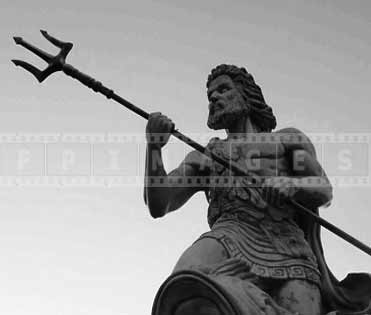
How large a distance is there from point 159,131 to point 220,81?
1.19 m

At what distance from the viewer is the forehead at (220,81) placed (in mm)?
7906

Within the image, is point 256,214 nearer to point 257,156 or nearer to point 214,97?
point 257,156

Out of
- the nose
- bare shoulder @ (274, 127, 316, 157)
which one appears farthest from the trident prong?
bare shoulder @ (274, 127, 316, 157)

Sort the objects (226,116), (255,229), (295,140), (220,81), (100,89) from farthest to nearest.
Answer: (220,81)
(226,116)
(295,140)
(100,89)
(255,229)

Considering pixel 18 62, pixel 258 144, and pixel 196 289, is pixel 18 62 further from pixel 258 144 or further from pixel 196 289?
pixel 196 289

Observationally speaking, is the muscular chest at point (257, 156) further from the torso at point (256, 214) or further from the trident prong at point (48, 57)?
the trident prong at point (48, 57)

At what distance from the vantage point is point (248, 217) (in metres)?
7.09

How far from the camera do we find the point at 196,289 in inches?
241

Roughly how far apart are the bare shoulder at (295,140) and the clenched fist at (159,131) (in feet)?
3.94

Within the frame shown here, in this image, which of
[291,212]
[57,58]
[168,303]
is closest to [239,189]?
[291,212]

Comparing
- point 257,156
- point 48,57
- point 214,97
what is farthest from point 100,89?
point 257,156

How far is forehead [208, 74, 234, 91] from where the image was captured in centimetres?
791

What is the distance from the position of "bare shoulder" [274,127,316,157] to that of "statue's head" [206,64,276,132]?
35 centimetres

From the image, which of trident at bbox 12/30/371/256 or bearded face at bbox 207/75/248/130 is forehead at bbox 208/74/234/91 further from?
trident at bbox 12/30/371/256
